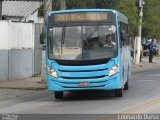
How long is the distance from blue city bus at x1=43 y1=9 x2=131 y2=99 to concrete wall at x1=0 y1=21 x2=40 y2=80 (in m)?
7.43

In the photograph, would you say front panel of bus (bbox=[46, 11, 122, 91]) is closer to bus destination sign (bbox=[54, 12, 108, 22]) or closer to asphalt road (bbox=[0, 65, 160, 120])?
bus destination sign (bbox=[54, 12, 108, 22])

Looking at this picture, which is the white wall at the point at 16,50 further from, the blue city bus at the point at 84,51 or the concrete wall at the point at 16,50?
the blue city bus at the point at 84,51

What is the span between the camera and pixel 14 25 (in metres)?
25.2

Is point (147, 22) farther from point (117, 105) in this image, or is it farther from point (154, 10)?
point (117, 105)

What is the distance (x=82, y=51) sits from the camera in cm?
1689

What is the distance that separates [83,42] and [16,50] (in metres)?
9.00

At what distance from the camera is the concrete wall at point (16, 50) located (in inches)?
959

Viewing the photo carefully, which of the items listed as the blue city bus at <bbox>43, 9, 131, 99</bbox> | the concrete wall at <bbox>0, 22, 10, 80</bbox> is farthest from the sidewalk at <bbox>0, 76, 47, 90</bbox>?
the blue city bus at <bbox>43, 9, 131, 99</bbox>

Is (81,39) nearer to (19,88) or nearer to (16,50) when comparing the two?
(19,88)

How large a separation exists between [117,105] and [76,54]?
2443 mm

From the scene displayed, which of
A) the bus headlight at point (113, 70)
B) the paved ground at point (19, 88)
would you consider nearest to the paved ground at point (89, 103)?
the paved ground at point (19, 88)

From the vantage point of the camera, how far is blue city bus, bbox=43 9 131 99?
55.1 feet

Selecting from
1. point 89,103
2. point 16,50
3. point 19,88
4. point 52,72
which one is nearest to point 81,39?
point 52,72

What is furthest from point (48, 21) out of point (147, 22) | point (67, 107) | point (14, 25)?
point (147, 22)
